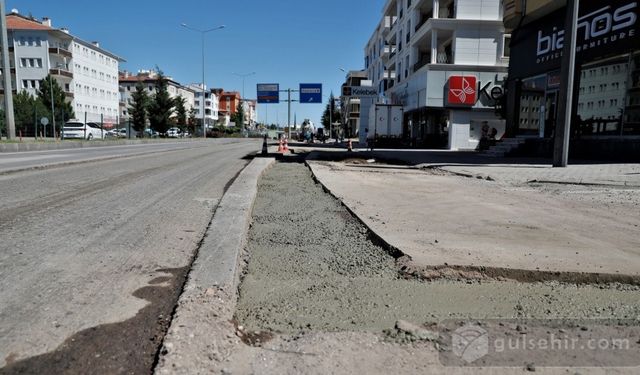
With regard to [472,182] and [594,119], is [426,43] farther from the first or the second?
[472,182]

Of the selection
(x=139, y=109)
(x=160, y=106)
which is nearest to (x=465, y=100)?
(x=160, y=106)

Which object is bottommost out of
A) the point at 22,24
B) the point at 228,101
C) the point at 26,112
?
the point at 26,112

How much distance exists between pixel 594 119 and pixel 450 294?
1874 centimetres

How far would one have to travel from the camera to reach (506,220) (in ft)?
20.3

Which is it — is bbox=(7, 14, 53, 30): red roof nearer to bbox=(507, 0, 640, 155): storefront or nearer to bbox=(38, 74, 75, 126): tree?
bbox=(38, 74, 75, 126): tree

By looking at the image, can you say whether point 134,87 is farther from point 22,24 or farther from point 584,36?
point 584,36

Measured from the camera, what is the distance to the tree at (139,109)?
189ft

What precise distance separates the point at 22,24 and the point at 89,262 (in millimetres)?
82392

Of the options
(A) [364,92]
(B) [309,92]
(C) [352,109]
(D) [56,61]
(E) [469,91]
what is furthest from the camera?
(C) [352,109]

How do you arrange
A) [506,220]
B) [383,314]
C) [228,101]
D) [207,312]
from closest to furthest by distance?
[207,312]
[383,314]
[506,220]
[228,101]

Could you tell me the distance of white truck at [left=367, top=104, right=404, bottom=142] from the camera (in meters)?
34.0

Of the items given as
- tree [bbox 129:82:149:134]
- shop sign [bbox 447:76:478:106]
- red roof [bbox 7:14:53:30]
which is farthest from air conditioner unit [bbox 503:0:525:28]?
red roof [bbox 7:14:53:30]

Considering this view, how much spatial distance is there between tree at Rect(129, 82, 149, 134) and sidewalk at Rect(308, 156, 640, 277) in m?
52.5

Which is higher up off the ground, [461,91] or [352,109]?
[352,109]
